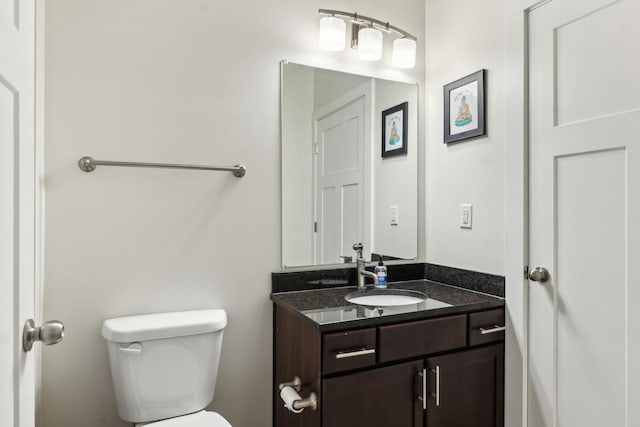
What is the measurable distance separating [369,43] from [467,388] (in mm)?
1575

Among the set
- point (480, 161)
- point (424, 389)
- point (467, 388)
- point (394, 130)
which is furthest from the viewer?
point (394, 130)

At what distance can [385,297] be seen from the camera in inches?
73.2

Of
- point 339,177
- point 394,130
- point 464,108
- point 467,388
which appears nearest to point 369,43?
point 394,130

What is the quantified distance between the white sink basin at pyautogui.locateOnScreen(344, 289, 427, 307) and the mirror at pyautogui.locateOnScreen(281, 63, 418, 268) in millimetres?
209

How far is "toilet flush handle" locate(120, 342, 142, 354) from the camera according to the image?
4.47 ft

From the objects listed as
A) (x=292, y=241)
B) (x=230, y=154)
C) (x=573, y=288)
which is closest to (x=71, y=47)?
(x=230, y=154)

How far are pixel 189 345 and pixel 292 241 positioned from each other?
2.02ft

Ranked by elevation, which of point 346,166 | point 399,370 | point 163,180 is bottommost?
point 399,370

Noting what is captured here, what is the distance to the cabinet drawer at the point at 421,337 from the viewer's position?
4.70 ft

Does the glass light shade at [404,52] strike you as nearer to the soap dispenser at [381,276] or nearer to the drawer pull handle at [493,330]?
the soap dispenser at [381,276]

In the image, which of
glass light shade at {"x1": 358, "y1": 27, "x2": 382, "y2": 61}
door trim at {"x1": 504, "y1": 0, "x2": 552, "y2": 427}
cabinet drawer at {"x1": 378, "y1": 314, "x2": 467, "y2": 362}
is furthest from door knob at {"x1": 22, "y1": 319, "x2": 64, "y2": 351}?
glass light shade at {"x1": 358, "y1": 27, "x2": 382, "y2": 61}

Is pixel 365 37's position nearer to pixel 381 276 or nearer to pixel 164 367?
pixel 381 276

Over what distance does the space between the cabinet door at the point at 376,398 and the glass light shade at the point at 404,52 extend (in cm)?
141

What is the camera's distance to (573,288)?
146 centimetres
